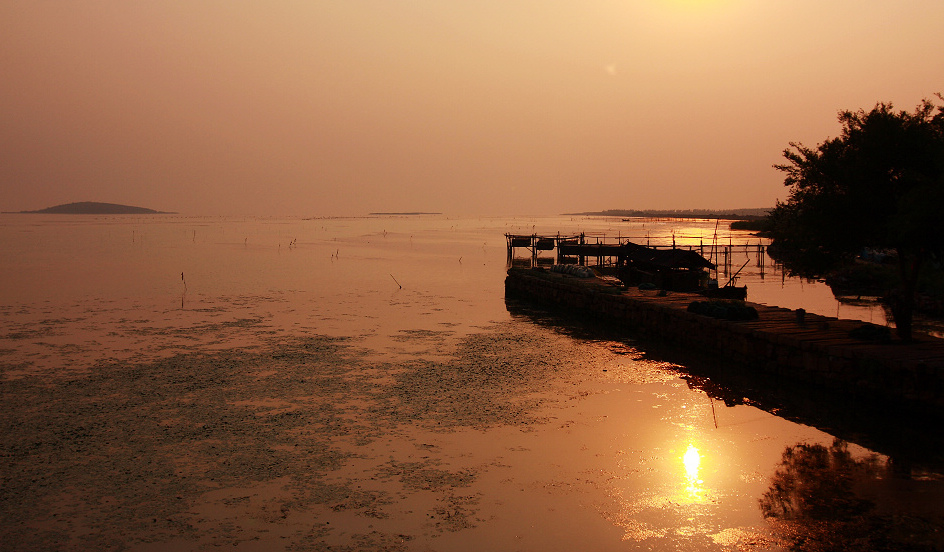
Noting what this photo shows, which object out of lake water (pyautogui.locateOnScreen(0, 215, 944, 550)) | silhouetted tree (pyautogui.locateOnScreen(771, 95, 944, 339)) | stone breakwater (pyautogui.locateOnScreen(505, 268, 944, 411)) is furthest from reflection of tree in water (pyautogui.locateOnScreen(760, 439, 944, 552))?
silhouetted tree (pyautogui.locateOnScreen(771, 95, 944, 339))

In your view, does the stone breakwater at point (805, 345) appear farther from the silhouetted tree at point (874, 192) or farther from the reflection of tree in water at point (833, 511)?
the reflection of tree in water at point (833, 511)

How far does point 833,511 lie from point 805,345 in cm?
937

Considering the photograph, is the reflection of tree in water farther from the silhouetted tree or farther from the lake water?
the silhouetted tree

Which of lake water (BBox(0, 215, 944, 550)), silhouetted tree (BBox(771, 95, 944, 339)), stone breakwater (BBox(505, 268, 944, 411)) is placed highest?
silhouetted tree (BBox(771, 95, 944, 339))

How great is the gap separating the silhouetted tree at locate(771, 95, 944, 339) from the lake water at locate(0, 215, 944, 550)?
488cm

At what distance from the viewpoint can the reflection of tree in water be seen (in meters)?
9.17

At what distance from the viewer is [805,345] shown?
18734mm

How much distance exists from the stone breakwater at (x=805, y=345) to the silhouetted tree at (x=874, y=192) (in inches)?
63.0

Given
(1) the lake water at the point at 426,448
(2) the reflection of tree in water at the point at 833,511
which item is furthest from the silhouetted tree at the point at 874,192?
(2) the reflection of tree in water at the point at 833,511

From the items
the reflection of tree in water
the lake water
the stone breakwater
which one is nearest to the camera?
the reflection of tree in water

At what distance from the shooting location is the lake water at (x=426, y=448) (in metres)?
9.83

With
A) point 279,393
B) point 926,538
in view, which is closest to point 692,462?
point 926,538

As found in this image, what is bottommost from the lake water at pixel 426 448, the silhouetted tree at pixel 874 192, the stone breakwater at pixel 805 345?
the lake water at pixel 426 448

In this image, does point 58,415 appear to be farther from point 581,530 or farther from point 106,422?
point 581,530
